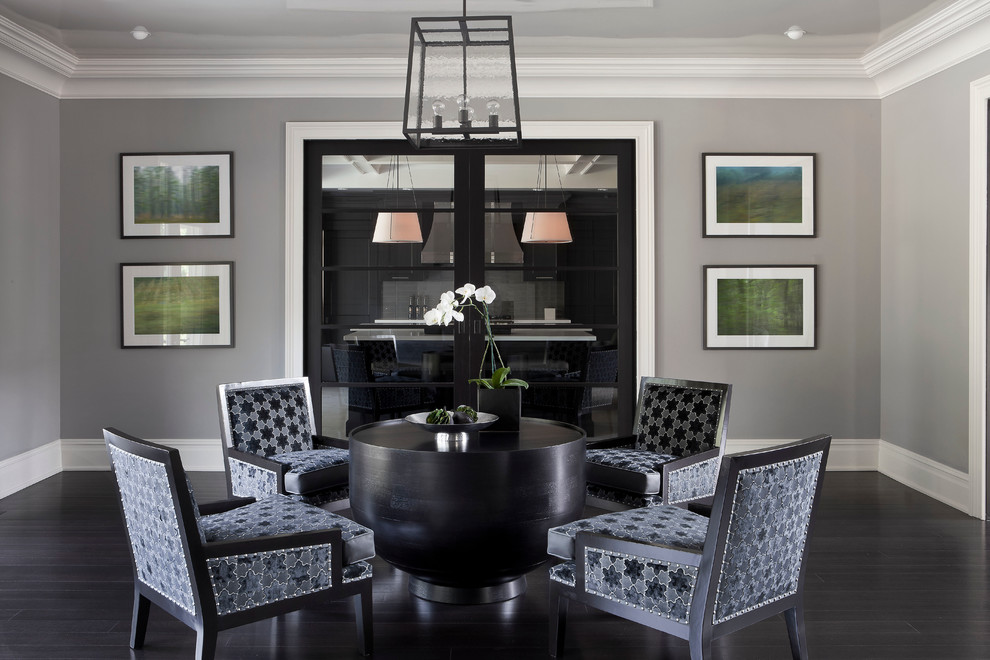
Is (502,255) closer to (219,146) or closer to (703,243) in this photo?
(703,243)

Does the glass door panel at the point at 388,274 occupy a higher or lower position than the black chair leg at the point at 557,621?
higher

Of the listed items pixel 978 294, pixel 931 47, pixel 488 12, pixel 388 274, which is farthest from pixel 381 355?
pixel 931 47

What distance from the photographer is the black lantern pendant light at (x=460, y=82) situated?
3246 mm

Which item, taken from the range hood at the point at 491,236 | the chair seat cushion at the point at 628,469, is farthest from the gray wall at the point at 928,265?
the range hood at the point at 491,236

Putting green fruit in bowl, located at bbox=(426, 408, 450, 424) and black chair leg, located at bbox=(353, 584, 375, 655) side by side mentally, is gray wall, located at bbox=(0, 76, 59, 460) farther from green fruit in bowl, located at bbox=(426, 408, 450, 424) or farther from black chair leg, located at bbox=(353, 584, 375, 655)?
black chair leg, located at bbox=(353, 584, 375, 655)

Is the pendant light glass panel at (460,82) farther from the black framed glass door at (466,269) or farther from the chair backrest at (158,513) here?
the black framed glass door at (466,269)

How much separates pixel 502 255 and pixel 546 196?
539mm

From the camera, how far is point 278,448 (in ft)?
13.8

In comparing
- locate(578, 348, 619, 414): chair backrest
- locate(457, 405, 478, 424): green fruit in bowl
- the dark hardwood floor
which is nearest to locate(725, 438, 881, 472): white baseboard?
locate(578, 348, 619, 414): chair backrest

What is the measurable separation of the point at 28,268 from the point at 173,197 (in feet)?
3.50

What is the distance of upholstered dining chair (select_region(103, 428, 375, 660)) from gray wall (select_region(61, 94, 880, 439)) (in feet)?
9.90

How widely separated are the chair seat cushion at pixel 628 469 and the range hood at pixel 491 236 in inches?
75.4

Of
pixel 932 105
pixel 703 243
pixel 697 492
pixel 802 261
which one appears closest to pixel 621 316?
pixel 703 243

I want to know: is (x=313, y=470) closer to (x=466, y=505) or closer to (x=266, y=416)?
(x=266, y=416)
